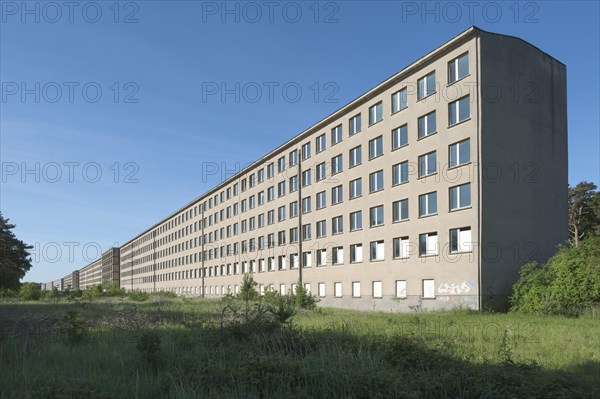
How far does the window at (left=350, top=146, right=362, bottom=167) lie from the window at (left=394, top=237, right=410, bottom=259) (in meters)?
8.82

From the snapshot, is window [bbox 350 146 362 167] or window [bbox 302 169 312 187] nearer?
window [bbox 350 146 362 167]

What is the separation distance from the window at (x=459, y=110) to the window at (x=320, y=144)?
59.2ft

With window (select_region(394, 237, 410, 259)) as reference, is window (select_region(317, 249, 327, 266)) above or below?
below

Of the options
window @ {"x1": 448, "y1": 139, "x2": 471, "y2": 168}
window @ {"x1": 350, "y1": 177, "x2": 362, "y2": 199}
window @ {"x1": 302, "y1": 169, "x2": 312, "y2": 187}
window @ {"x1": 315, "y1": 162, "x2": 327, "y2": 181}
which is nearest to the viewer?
window @ {"x1": 448, "y1": 139, "x2": 471, "y2": 168}

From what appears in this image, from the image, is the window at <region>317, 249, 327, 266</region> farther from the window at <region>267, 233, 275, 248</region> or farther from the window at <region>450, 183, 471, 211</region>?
the window at <region>450, 183, 471, 211</region>

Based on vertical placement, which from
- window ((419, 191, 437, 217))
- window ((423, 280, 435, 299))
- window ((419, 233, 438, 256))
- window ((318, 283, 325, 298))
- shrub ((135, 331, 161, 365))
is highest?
window ((419, 191, 437, 217))

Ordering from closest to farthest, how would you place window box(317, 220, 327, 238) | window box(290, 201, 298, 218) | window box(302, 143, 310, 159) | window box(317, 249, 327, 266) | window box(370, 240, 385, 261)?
window box(370, 240, 385, 261) → window box(317, 249, 327, 266) → window box(317, 220, 327, 238) → window box(302, 143, 310, 159) → window box(290, 201, 298, 218)

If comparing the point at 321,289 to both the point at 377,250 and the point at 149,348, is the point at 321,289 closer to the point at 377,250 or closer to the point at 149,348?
the point at 377,250

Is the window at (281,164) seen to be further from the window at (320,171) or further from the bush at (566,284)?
the bush at (566,284)

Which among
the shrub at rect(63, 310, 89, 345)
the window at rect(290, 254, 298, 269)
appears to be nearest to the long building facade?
the window at rect(290, 254, 298, 269)

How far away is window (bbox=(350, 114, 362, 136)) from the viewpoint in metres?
44.4

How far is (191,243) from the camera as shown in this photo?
97000 mm

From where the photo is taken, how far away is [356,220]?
43.9 m

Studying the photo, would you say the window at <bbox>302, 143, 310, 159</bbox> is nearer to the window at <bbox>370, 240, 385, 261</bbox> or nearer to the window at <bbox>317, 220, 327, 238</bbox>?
the window at <bbox>317, 220, 327, 238</bbox>
